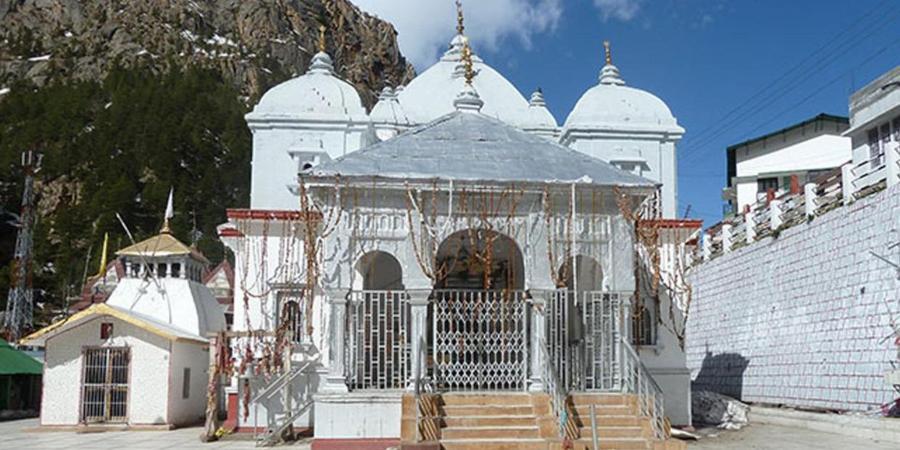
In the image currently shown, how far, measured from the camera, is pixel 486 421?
13414 mm

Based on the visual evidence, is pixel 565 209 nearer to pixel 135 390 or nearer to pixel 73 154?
pixel 135 390

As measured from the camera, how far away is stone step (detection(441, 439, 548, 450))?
12.8 metres

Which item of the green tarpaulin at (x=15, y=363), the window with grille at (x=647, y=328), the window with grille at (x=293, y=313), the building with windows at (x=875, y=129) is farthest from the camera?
the green tarpaulin at (x=15, y=363)

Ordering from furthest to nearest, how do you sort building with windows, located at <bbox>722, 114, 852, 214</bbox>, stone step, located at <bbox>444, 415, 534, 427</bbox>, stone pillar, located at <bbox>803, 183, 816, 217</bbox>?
building with windows, located at <bbox>722, 114, 852, 214</bbox> < stone pillar, located at <bbox>803, 183, 816, 217</bbox> < stone step, located at <bbox>444, 415, 534, 427</bbox>

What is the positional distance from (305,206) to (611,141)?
9315 mm

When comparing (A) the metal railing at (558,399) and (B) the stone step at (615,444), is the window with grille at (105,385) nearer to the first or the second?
(A) the metal railing at (558,399)

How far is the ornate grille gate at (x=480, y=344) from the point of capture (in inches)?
563

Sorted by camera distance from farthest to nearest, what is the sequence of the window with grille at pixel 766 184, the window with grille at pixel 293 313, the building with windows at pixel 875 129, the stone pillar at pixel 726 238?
the window with grille at pixel 766 184
the stone pillar at pixel 726 238
the window with grille at pixel 293 313
the building with windows at pixel 875 129

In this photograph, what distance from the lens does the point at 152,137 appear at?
68.5 metres

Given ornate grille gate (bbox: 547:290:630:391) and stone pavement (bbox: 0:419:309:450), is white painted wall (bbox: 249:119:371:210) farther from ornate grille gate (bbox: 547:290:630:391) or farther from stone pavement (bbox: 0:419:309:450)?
ornate grille gate (bbox: 547:290:630:391)

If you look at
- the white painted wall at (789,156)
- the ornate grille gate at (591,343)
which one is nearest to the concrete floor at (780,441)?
the ornate grille gate at (591,343)

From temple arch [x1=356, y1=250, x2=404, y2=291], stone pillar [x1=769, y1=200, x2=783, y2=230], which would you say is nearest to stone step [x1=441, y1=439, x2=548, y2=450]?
temple arch [x1=356, y1=250, x2=404, y2=291]

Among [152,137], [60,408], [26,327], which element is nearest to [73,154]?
[152,137]

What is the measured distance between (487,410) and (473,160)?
4322mm
